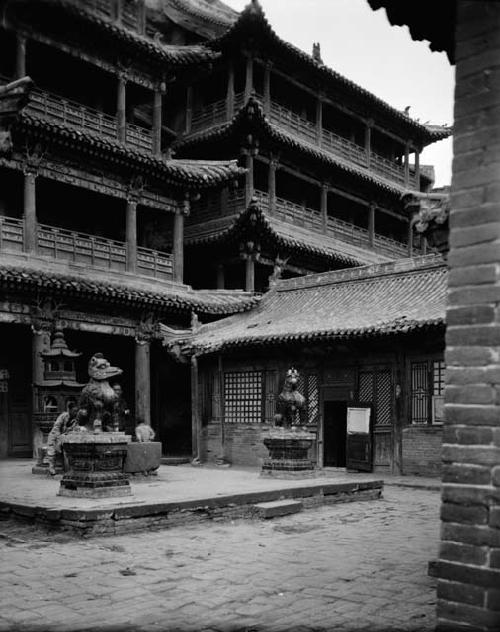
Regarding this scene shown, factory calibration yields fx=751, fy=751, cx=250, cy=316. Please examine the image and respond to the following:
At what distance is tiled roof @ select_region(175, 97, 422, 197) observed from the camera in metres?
22.2

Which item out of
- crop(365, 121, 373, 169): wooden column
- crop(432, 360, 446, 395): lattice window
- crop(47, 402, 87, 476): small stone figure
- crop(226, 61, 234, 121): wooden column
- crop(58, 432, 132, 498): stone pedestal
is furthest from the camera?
crop(365, 121, 373, 169): wooden column

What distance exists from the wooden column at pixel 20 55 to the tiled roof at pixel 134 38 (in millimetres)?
817

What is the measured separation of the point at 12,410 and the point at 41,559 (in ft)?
40.1

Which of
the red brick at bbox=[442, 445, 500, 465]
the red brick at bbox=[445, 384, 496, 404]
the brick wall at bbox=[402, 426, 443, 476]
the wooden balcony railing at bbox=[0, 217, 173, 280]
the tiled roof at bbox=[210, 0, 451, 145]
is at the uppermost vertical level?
the tiled roof at bbox=[210, 0, 451, 145]

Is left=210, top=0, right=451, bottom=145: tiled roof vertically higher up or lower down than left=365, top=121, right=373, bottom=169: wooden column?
higher up

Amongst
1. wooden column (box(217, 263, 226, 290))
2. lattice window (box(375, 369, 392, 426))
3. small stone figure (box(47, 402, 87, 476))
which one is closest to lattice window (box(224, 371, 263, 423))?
lattice window (box(375, 369, 392, 426))

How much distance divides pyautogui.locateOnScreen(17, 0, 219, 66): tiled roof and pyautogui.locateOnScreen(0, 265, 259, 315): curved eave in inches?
249

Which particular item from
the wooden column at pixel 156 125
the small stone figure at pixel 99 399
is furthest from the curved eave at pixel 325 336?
the small stone figure at pixel 99 399

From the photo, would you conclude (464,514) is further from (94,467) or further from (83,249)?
(83,249)

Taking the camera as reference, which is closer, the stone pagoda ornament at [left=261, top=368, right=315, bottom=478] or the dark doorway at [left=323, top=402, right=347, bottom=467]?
the stone pagoda ornament at [left=261, top=368, right=315, bottom=478]

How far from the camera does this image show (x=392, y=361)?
627 inches

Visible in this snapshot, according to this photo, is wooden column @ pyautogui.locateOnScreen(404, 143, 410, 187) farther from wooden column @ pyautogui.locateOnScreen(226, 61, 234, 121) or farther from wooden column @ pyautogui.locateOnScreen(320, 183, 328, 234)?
wooden column @ pyautogui.locateOnScreen(226, 61, 234, 121)

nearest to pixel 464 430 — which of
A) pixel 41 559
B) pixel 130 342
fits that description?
pixel 41 559

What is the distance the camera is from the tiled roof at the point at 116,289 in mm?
16250
